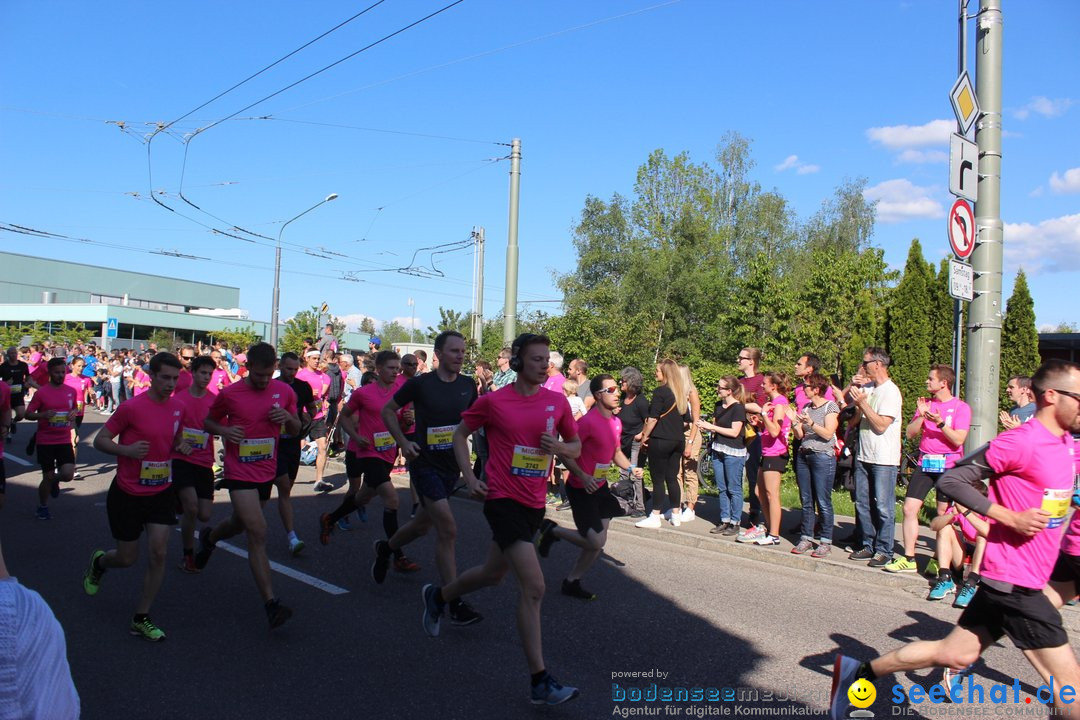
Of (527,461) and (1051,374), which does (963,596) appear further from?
(527,461)

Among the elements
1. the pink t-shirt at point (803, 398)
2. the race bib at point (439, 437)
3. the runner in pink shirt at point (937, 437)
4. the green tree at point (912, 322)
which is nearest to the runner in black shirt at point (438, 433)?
the race bib at point (439, 437)

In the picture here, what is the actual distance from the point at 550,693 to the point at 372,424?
14.4ft

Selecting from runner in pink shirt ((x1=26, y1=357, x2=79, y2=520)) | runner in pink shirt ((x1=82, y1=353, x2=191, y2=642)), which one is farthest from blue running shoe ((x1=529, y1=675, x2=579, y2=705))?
runner in pink shirt ((x1=26, y1=357, x2=79, y2=520))

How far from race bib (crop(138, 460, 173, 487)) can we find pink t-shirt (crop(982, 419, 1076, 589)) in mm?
5126

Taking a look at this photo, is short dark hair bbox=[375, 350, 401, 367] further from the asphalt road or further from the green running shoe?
the green running shoe

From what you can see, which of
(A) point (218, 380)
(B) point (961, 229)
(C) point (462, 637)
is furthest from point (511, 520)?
(A) point (218, 380)

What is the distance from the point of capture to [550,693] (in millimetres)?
3998

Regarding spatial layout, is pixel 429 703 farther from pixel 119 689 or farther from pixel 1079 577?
pixel 1079 577

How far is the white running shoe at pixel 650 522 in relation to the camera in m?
9.13

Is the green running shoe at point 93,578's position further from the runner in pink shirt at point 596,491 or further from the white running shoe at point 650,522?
the white running shoe at point 650,522

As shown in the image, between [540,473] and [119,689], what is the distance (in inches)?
105

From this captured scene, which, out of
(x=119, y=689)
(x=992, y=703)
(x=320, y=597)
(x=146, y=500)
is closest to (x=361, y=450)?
(x=320, y=597)

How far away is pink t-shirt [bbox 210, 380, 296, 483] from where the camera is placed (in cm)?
570

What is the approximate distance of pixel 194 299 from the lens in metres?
84.6
